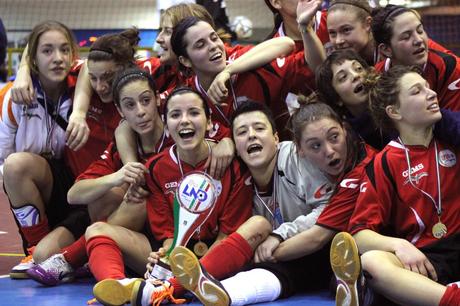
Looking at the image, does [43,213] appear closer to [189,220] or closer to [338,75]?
[189,220]

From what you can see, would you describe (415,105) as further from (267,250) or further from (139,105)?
(139,105)

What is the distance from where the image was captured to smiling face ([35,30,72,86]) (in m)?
4.48

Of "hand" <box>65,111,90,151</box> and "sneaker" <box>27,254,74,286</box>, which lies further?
"hand" <box>65,111,90,151</box>

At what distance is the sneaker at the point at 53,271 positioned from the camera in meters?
3.97

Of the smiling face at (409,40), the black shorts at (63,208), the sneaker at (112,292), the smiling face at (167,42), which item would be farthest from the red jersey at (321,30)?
the sneaker at (112,292)

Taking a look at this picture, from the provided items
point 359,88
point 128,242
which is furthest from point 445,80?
point 128,242

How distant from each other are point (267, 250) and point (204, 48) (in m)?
1.19

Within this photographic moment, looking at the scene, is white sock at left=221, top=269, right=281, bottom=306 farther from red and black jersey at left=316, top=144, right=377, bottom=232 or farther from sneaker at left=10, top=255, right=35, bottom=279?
sneaker at left=10, top=255, right=35, bottom=279

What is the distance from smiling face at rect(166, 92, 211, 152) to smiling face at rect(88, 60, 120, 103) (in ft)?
2.15

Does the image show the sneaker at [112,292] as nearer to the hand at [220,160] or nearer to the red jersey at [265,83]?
the hand at [220,160]

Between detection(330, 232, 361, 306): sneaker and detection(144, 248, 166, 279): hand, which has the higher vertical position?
detection(330, 232, 361, 306): sneaker

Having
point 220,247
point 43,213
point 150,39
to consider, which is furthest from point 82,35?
point 220,247

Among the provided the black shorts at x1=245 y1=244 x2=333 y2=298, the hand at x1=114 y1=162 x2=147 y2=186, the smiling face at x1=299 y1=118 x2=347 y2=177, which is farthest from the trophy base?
the smiling face at x1=299 y1=118 x2=347 y2=177

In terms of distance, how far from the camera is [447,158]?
3410mm
